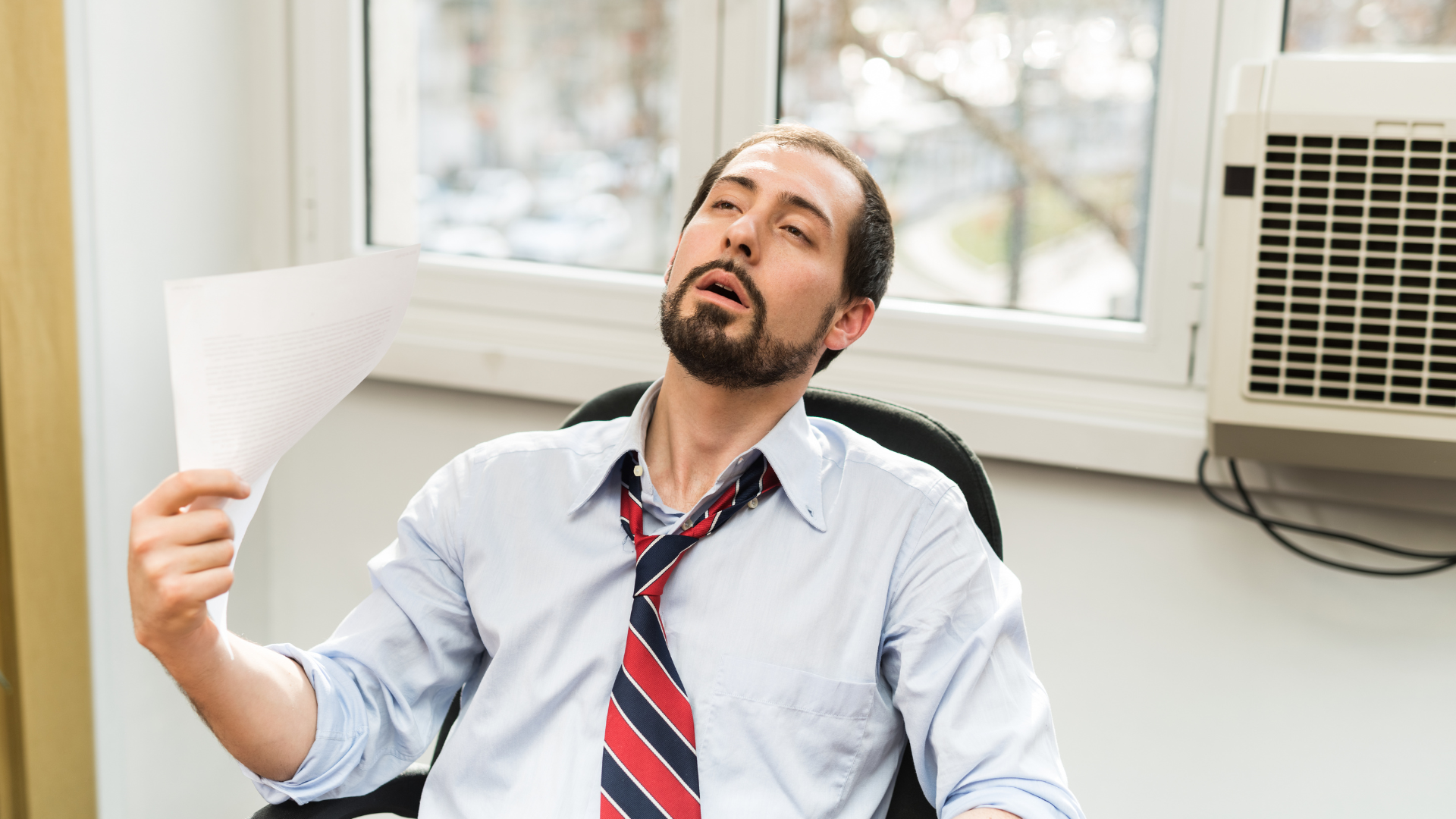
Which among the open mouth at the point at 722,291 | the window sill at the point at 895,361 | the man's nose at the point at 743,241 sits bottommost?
the window sill at the point at 895,361

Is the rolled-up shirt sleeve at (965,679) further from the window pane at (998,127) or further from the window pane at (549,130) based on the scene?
the window pane at (549,130)

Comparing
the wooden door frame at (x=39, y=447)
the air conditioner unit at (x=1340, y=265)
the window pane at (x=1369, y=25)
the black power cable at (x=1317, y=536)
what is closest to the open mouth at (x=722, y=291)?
the air conditioner unit at (x=1340, y=265)

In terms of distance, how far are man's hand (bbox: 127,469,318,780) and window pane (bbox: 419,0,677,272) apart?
3.64ft

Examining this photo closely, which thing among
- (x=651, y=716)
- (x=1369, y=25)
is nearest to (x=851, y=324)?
(x=651, y=716)

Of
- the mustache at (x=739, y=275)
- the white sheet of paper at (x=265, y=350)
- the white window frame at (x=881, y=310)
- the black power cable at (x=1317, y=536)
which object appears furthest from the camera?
the white window frame at (x=881, y=310)

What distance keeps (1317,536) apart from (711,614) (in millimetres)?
873

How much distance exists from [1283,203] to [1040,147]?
1.39ft

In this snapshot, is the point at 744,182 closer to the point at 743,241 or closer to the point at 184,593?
the point at 743,241

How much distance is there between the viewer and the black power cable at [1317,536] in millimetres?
1456

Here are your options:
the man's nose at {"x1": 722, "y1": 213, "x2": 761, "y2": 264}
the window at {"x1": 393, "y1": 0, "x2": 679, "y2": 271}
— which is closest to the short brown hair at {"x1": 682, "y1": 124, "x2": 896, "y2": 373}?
the man's nose at {"x1": 722, "y1": 213, "x2": 761, "y2": 264}

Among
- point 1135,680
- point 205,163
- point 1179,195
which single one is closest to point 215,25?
point 205,163

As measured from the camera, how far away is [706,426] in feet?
4.08

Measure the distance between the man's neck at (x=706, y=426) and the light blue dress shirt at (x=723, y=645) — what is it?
0.12 feet

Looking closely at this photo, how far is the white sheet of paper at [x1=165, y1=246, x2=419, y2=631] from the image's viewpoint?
0.78 m
